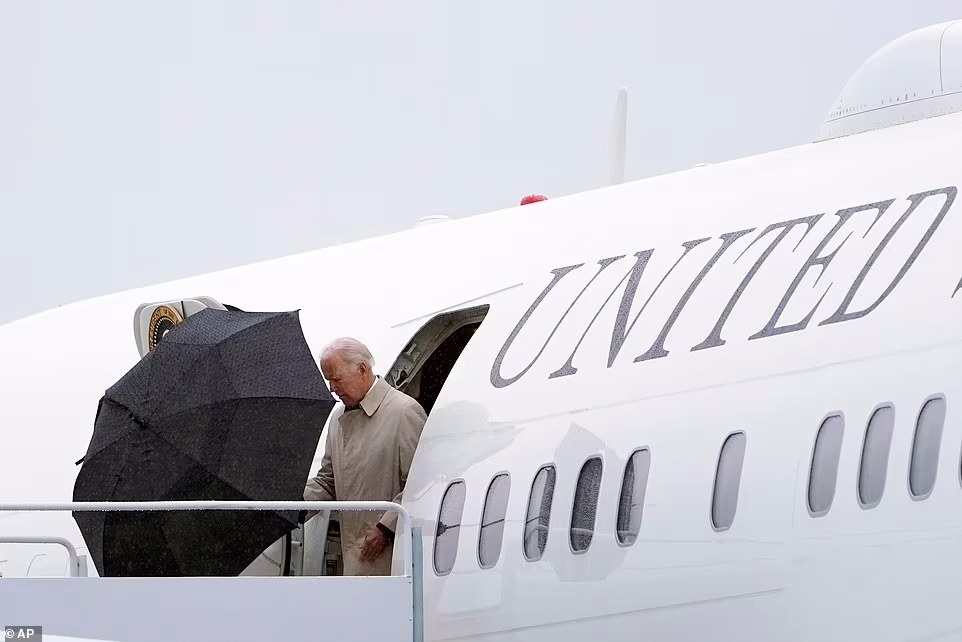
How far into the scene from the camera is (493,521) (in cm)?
802

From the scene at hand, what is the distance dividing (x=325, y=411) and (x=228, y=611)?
140 cm

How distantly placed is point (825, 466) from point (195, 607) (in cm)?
334

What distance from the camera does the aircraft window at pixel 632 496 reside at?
7.35 metres

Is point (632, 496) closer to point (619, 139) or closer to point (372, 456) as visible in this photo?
point (372, 456)

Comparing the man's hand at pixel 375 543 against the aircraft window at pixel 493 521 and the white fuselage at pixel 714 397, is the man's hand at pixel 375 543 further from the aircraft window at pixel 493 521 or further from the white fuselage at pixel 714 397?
the aircraft window at pixel 493 521

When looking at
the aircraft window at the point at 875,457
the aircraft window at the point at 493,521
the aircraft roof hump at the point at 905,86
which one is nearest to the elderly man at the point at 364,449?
the aircraft window at the point at 493,521

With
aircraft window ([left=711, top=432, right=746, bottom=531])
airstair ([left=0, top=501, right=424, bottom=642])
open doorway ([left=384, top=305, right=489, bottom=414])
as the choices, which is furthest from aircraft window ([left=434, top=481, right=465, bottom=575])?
aircraft window ([left=711, top=432, right=746, bottom=531])

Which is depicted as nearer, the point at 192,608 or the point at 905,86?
the point at 192,608

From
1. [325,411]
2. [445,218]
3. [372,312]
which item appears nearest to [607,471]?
[325,411]

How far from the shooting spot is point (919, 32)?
9.28 meters

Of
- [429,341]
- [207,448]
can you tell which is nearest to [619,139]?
[429,341]

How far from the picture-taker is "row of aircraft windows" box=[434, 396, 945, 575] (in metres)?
6.59

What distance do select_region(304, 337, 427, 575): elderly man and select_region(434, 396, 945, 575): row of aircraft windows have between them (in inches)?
22.1

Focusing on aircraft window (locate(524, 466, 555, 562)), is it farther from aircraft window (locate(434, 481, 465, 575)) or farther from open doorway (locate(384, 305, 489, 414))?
open doorway (locate(384, 305, 489, 414))
